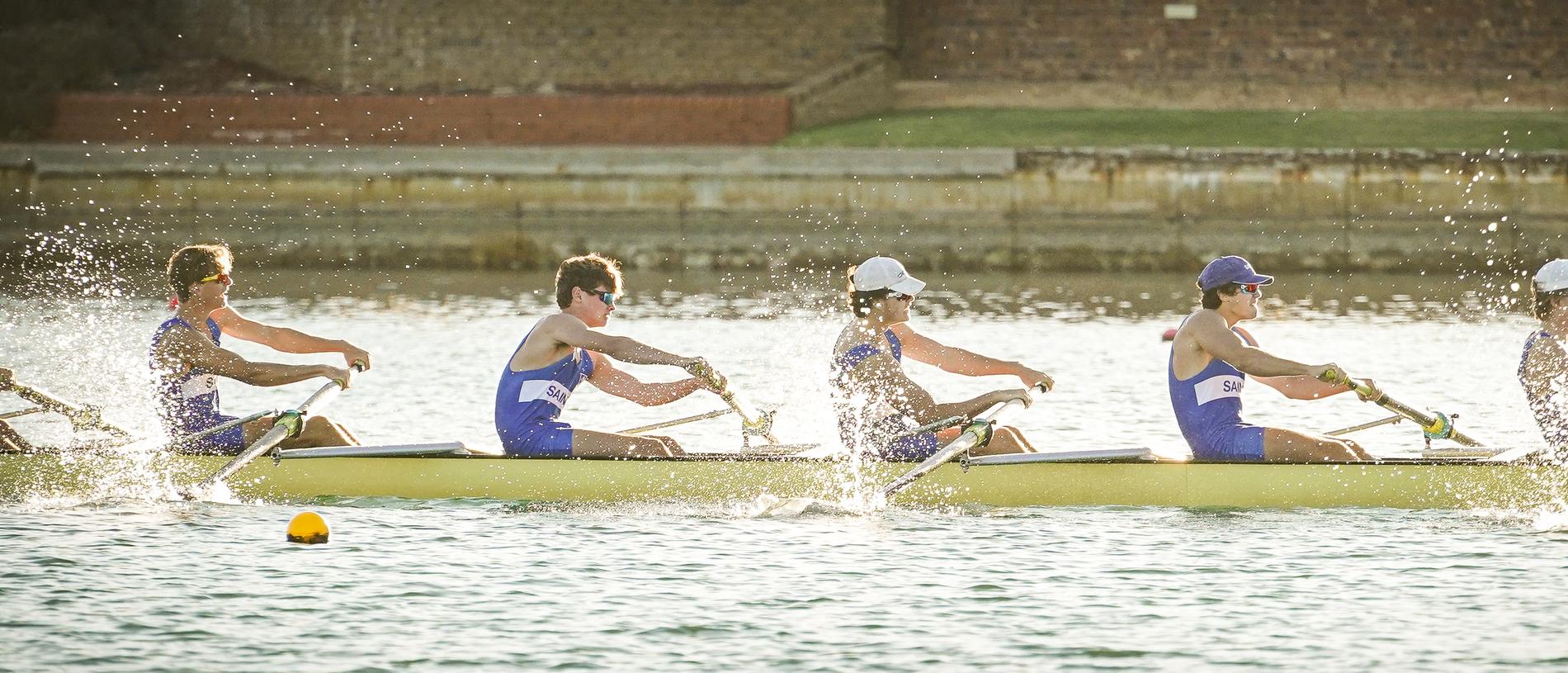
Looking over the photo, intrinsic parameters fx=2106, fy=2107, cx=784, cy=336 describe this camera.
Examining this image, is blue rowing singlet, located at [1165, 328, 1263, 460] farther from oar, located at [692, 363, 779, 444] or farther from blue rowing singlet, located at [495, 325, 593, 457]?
blue rowing singlet, located at [495, 325, 593, 457]

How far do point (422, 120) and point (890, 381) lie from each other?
25.8 m

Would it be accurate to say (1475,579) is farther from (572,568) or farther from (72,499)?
(72,499)

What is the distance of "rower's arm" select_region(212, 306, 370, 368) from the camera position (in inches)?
441

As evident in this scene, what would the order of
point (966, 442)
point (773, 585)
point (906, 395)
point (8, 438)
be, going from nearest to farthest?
point (773, 585) < point (966, 442) < point (906, 395) < point (8, 438)

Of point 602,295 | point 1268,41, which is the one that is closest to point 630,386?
point 602,295

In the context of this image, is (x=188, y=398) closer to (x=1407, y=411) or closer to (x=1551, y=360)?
(x=1407, y=411)

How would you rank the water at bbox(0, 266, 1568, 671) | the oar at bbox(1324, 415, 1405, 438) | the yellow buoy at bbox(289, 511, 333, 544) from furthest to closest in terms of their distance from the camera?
the oar at bbox(1324, 415, 1405, 438) < the yellow buoy at bbox(289, 511, 333, 544) < the water at bbox(0, 266, 1568, 671)

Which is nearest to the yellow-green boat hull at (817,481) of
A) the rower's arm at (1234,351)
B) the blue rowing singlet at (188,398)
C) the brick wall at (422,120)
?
the blue rowing singlet at (188,398)

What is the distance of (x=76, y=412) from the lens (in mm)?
11883

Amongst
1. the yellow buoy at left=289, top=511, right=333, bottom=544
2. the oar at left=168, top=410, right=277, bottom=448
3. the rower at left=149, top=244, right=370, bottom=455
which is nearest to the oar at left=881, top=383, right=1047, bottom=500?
the yellow buoy at left=289, top=511, right=333, bottom=544

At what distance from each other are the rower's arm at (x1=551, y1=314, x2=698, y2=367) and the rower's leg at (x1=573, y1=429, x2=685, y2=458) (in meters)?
0.51

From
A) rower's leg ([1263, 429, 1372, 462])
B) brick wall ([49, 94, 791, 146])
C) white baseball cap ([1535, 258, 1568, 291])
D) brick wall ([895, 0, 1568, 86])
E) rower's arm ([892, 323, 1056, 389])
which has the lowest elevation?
rower's leg ([1263, 429, 1372, 462])

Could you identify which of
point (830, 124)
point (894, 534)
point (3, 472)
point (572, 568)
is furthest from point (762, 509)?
point (830, 124)

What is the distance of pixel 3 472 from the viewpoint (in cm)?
1111
